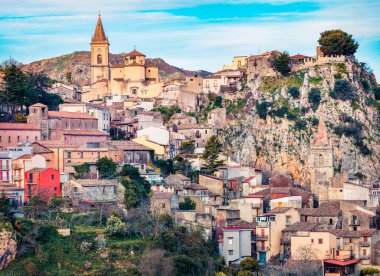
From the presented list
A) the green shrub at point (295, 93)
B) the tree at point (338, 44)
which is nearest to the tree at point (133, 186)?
the green shrub at point (295, 93)

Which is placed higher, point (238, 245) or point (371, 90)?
point (371, 90)

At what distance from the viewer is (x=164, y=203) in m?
76.8

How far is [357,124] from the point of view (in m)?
103

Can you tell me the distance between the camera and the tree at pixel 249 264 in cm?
7125

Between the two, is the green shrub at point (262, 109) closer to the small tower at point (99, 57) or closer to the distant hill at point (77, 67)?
the small tower at point (99, 57)

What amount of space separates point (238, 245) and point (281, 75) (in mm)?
39091

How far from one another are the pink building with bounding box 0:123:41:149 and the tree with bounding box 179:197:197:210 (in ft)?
48.0

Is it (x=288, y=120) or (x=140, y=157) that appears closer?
(x=140, y=157)

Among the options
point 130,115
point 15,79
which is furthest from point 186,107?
point 15,79

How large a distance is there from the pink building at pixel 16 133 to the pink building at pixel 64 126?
36.1 inches

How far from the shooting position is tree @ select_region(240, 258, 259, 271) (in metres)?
71.2

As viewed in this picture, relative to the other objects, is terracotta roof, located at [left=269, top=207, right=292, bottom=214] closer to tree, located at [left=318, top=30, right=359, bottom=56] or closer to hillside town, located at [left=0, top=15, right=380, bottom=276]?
hillside town, located at [left=0, top=15, right=380, bottom=276]

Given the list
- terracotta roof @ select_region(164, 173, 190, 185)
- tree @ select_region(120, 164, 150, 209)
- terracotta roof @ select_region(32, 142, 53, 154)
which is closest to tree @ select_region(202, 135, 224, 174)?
terracotta roof @ select_region(164, 173, 190, 185)

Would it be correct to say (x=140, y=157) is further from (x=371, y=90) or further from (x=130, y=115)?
(x=371, y=90)
